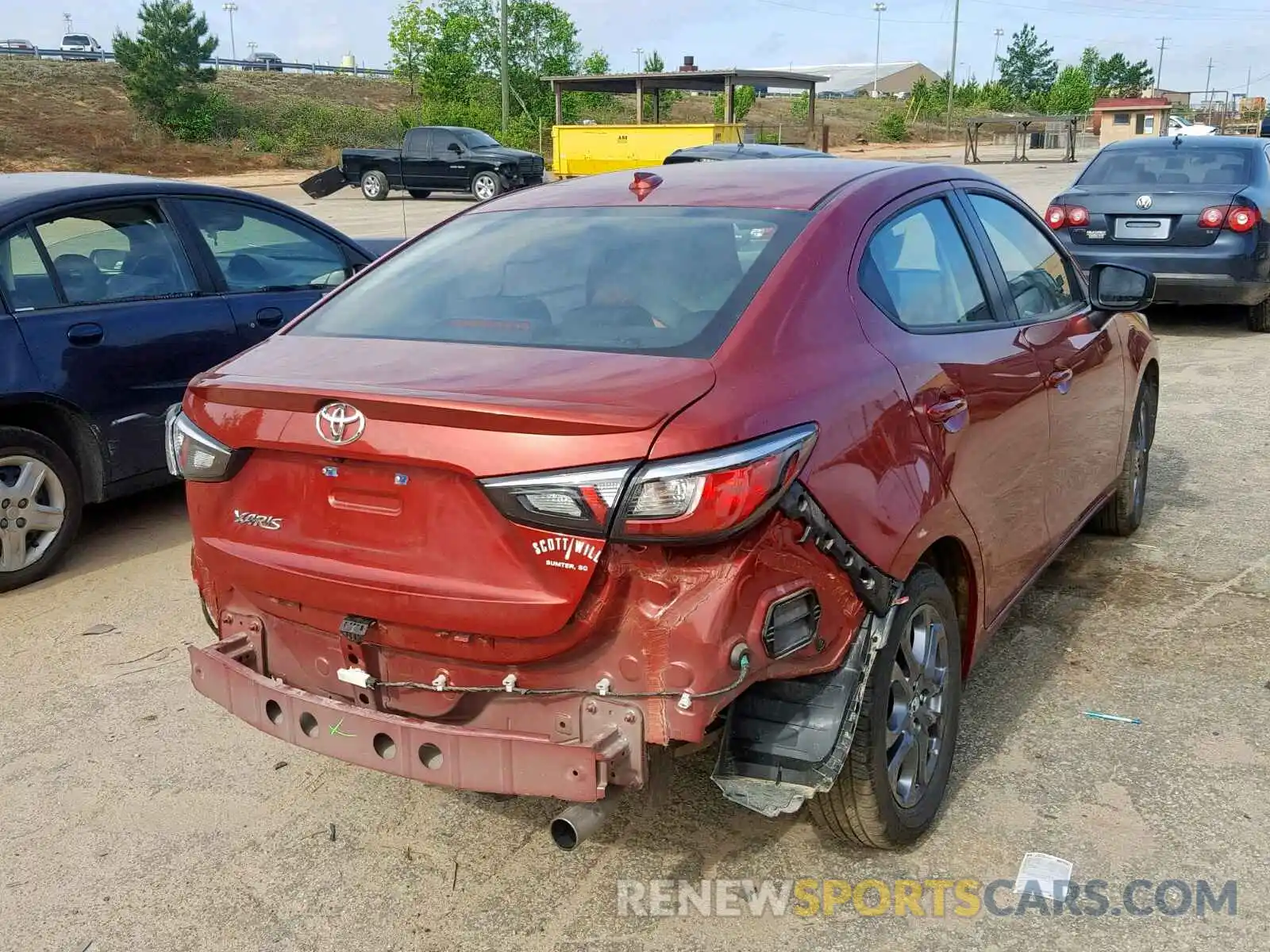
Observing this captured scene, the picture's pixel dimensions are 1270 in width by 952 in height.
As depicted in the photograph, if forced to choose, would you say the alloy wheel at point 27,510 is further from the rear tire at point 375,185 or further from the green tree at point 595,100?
the green tree at point 595,100

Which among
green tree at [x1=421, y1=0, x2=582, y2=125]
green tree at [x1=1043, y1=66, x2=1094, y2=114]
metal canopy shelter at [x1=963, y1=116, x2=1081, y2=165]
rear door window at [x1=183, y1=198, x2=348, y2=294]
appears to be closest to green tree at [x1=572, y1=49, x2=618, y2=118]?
green tree at [x1=421, y1=0, x2=582, y2=125]

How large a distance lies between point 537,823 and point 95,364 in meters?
3.23

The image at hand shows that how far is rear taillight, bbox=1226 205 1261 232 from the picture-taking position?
9.49 m

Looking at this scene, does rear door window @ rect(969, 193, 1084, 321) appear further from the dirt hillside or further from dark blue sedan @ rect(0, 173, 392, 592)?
the dirt hillside

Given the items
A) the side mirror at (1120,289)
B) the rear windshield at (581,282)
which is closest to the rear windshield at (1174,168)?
the side mirror at (1120,289)

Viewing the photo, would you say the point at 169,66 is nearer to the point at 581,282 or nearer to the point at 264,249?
the point at 264,249

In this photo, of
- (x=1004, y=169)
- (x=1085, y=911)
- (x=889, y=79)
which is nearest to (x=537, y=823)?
(x=1085, y=911)

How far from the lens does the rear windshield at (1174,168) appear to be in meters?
→ 10.1

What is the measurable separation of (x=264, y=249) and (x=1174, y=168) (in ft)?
25.9

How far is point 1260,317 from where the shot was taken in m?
10.4

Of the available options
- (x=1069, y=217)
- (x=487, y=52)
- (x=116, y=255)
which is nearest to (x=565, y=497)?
(x=116, y=255)

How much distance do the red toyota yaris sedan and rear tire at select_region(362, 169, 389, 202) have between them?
26646 millimetres

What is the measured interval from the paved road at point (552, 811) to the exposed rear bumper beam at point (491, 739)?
493 mm

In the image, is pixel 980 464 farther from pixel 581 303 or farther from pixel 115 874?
→ pixel 115 874
